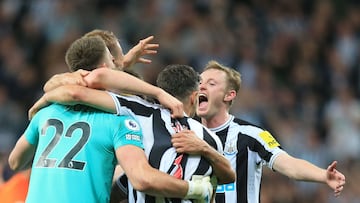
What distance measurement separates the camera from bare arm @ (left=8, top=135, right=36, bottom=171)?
18.0 feet

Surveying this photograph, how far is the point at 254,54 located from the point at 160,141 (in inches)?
285

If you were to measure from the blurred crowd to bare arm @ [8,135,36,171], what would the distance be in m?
5.49

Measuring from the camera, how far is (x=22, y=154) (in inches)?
217

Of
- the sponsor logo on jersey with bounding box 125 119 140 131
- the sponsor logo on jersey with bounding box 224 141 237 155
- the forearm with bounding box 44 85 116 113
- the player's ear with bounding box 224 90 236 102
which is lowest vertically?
the sponsor logo on jersey with bounding box 125 119 140 131

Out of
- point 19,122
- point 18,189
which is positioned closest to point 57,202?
point 18,189

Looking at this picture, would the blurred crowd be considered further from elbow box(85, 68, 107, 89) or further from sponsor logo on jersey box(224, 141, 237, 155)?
elbow box(85, 68, 107, 89)

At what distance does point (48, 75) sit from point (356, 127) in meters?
3.95

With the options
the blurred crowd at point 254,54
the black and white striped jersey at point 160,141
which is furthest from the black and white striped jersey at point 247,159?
the blurred crowd at point 254,54

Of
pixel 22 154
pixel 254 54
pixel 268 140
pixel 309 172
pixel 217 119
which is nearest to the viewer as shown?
pixel 22 154

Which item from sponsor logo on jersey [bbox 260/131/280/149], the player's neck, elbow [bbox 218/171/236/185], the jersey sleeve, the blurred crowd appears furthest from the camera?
the blurred crowd

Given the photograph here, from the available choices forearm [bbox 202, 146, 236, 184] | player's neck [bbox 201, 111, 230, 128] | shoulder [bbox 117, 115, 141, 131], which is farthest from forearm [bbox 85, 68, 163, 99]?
player's neck [bbox 201, 111, 230, 128]

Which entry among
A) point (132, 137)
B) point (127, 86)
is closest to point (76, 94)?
point (127, 86)

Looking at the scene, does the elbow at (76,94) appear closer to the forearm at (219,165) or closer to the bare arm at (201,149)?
the bare arm at (201,149)

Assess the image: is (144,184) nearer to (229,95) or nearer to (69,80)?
(69,80)
